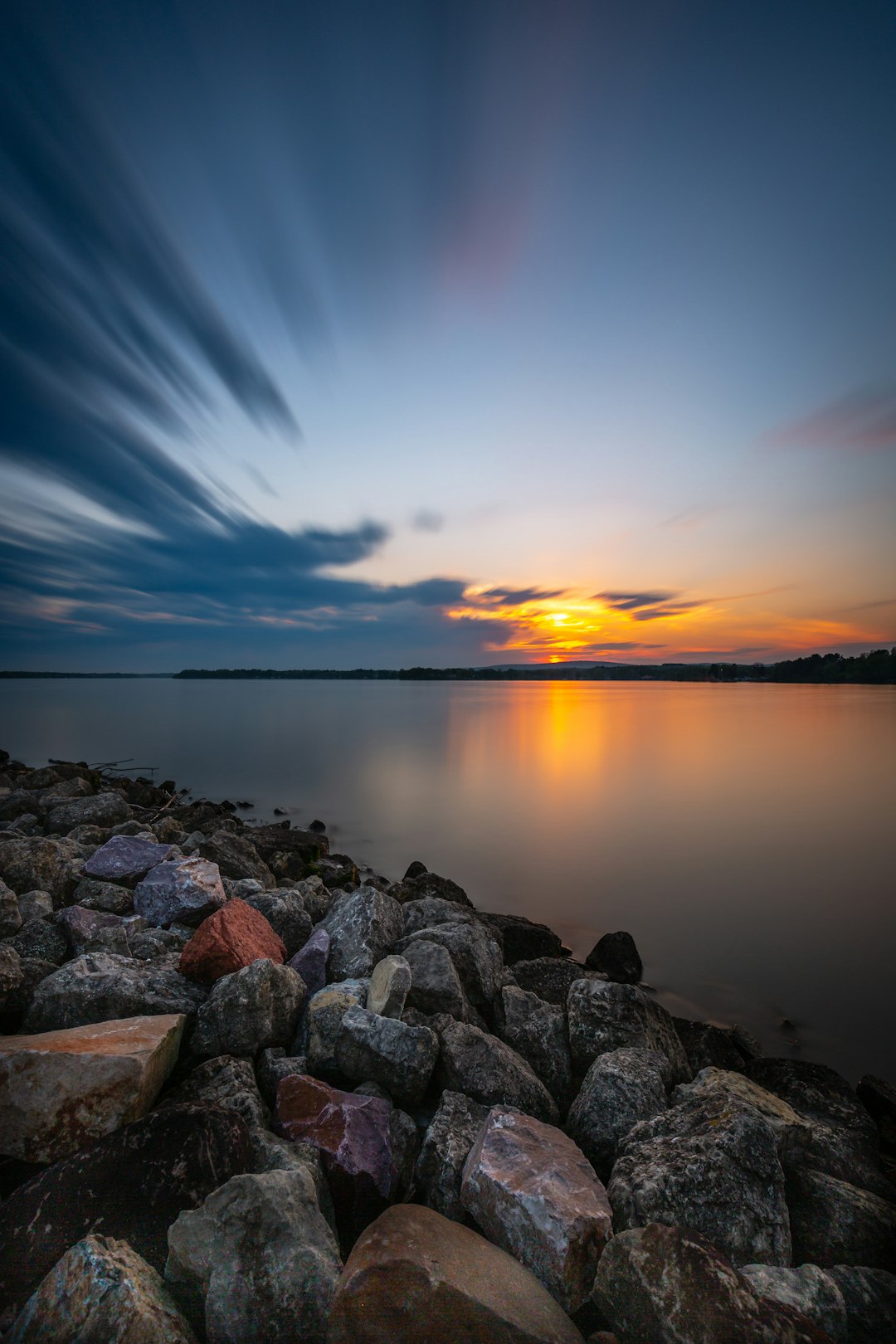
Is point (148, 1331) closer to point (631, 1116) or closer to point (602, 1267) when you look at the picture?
point (602, 1267)

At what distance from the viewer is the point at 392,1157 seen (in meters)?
2.79

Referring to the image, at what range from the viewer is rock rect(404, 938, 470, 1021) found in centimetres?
415

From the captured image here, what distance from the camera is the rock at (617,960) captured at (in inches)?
269

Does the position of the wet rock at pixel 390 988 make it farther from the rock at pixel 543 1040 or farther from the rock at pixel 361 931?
the rock at pixel 543 1040

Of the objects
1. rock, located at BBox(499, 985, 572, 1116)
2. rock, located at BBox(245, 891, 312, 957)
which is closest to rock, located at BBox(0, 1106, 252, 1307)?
rock, located at BBox(499, 985, 572, 1116)

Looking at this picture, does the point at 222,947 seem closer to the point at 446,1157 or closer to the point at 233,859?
the point at 446,1157

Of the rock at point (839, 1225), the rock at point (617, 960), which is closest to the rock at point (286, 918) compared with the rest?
the rock at point (617, 960)

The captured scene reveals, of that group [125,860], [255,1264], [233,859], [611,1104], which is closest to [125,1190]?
[255,1264]

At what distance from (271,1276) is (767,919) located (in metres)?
9.14

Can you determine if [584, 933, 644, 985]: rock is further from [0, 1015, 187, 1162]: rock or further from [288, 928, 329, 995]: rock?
[0, 1015, 187, 1162]: rock

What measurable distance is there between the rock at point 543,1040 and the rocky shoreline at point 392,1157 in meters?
0.02

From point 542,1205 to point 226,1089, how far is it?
64.8 inches

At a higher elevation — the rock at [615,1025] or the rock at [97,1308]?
the rock at [97,1308]

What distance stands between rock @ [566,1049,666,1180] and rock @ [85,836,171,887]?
460 cm
